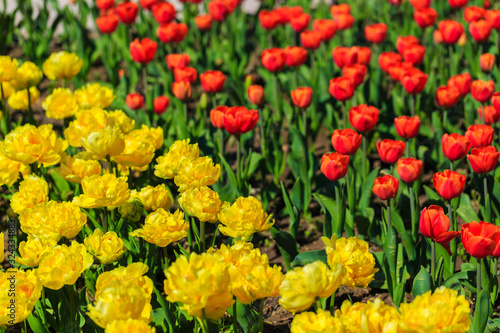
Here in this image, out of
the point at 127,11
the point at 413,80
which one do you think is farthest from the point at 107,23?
the point at 413,80

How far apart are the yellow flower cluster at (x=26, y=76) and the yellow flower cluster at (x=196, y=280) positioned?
1942 mm

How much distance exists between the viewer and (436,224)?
2129 millimetres

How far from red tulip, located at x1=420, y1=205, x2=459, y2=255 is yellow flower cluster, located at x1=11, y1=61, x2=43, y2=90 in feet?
6.64

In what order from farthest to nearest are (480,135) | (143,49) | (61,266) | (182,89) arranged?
(143,49)
(182,89)
(480,135)
(61,266)

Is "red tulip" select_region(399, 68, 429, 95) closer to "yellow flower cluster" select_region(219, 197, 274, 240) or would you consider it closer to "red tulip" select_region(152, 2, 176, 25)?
"yellow flower cluster" select_region(219, 197, 274, 240)

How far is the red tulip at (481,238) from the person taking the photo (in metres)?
1.97

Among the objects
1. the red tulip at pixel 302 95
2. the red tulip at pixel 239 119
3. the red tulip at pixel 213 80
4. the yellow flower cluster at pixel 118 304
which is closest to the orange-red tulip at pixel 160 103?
the red tulip at pixel 213 80

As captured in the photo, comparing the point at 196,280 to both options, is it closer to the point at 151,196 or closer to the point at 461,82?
the point at 151,196

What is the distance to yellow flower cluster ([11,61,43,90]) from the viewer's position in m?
3.15

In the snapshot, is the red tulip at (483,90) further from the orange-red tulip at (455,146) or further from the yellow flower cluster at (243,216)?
the yellow flower cluster at (243,216)

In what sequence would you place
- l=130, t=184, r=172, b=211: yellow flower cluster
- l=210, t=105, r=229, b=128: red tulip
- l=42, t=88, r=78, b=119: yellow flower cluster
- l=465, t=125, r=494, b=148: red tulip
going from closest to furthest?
1. l=130, t=184, r=172, b=211: yellow flower cluster
2. l=465, t=125, r=494, b=148: red tulip
3. l=210, t=105, r=229, b=128: red tulip
4. l=42, t=88, r=78, b=119: yellow flower cluster

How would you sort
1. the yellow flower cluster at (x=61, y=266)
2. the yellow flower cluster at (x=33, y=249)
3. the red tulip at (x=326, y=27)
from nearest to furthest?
the yellow flower cluster at (x=61, y=266) < the yellow flower cluster at (x=33, y=249) < the red tulip at (x=326, y=27)

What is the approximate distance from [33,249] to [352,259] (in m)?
0.96

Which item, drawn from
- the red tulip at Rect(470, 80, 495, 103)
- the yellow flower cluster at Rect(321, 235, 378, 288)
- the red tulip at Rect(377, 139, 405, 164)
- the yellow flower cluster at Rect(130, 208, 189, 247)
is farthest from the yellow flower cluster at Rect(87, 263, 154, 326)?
the red tulip at Rect(470, 80, 495, 103)
